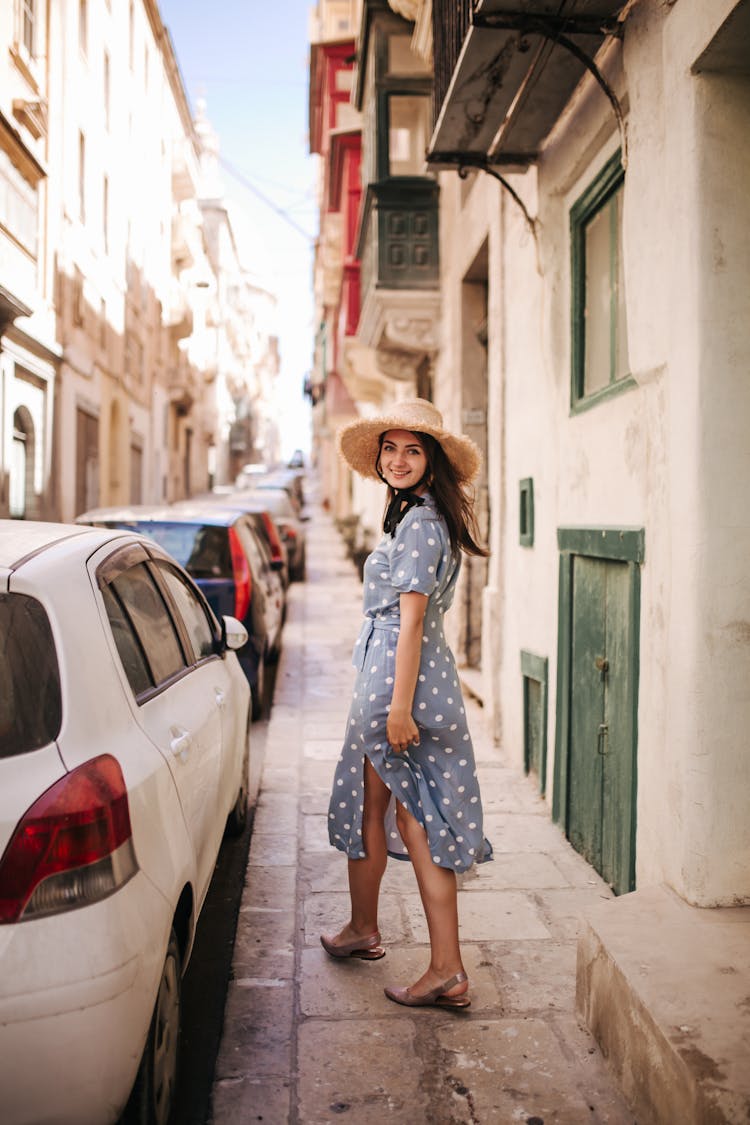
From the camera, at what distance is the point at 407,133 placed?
11.0 metres

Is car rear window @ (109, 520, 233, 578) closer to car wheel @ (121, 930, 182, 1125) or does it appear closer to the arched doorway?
car wheel @ (121, 930, 182, 1125)

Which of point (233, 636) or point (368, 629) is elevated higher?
point (368, 629)

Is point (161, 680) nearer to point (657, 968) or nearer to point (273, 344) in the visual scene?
point (657, 968)

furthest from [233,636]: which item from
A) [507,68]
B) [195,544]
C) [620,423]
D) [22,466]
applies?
[22,466]

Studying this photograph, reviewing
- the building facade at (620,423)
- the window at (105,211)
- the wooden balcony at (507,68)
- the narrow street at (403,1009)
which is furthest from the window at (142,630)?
the window at (105,211)

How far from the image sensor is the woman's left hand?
3.14 meters

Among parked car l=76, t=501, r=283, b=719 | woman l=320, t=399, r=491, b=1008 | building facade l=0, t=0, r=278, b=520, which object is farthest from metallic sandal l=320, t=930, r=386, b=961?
building facade l=0, t=0, r=278, b=520

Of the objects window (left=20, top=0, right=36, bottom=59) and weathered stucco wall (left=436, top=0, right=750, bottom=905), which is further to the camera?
window (left=20, top=0, right=36, bottom=59)

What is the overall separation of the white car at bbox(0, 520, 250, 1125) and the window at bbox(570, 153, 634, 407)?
2.52m

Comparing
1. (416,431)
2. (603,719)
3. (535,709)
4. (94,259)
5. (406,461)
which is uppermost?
(94,259)

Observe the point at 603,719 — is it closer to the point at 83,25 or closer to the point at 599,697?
the point at 599,697

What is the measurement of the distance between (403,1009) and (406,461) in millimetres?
1818

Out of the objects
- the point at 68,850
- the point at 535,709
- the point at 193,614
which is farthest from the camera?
the point at 535,709

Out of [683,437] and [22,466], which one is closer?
[683,437]
